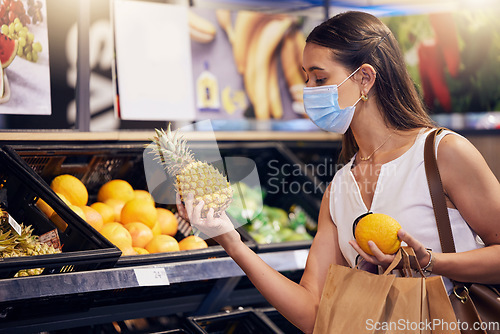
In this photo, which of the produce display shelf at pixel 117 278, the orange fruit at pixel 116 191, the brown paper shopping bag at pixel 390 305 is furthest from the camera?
the orange fruit at pixel 116 191

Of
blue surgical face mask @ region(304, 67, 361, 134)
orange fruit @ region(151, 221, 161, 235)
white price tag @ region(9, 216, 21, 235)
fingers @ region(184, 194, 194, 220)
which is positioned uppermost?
blue surgical face mask @ region(304, 67, 361, 134)

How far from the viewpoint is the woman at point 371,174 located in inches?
58.9

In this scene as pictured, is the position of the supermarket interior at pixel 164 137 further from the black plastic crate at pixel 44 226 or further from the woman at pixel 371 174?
the woman at pixel 371 174

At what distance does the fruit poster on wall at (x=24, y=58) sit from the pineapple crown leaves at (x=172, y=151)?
133 cm

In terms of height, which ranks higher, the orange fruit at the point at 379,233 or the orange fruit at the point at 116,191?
the orange fruit at the point at 379,233

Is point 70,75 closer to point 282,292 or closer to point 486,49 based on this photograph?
point 282,292

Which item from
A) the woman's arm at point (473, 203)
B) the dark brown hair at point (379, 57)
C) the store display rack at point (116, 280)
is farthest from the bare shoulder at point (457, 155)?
the store display rack at point (116, 280)

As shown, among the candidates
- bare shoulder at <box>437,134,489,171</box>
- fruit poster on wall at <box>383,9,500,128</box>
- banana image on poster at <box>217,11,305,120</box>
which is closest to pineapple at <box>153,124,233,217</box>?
bare shoulder at <box>437,134,489,171</box>

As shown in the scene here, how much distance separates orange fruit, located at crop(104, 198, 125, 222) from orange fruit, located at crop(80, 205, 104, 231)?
126mm

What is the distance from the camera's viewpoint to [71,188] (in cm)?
256

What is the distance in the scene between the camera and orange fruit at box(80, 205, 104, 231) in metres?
2.43

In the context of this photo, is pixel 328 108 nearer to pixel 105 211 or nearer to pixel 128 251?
pixel 128 251

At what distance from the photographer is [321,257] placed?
1.77 m

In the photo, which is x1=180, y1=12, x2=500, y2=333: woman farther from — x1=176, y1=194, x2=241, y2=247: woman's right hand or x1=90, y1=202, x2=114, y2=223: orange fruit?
x1=90, y1=202, x2=114, y2=223: orange fruit
